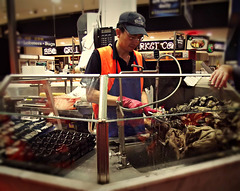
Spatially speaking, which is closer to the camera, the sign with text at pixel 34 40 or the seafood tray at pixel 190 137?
the sign with text at pixel 34 40

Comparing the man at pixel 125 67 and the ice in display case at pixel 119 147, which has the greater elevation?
the man at pixel 125 67

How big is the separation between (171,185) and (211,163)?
24 cm

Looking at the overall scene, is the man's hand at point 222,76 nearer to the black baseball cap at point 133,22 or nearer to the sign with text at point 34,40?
the black baseball cap at point 133,22

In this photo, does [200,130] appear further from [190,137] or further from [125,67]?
[125,67]

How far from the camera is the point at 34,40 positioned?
1112 millimetres

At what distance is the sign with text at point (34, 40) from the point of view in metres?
1.07

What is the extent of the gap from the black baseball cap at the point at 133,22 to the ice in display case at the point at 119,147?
417 mm

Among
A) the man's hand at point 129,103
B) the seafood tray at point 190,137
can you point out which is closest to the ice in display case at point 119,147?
the seafood tray at point 190,137

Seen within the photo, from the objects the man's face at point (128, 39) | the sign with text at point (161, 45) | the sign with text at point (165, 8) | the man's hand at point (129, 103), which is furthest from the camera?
the sign with text at point (161, 45)

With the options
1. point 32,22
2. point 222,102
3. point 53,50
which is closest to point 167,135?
point 222,102

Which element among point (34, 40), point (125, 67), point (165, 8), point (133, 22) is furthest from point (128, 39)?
point (34, 40)

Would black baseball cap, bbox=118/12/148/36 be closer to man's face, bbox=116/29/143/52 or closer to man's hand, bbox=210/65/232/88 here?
man's face, bbox=116/29/143/52

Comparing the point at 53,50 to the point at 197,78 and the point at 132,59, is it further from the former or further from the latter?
the point at 197,78

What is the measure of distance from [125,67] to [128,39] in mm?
279
